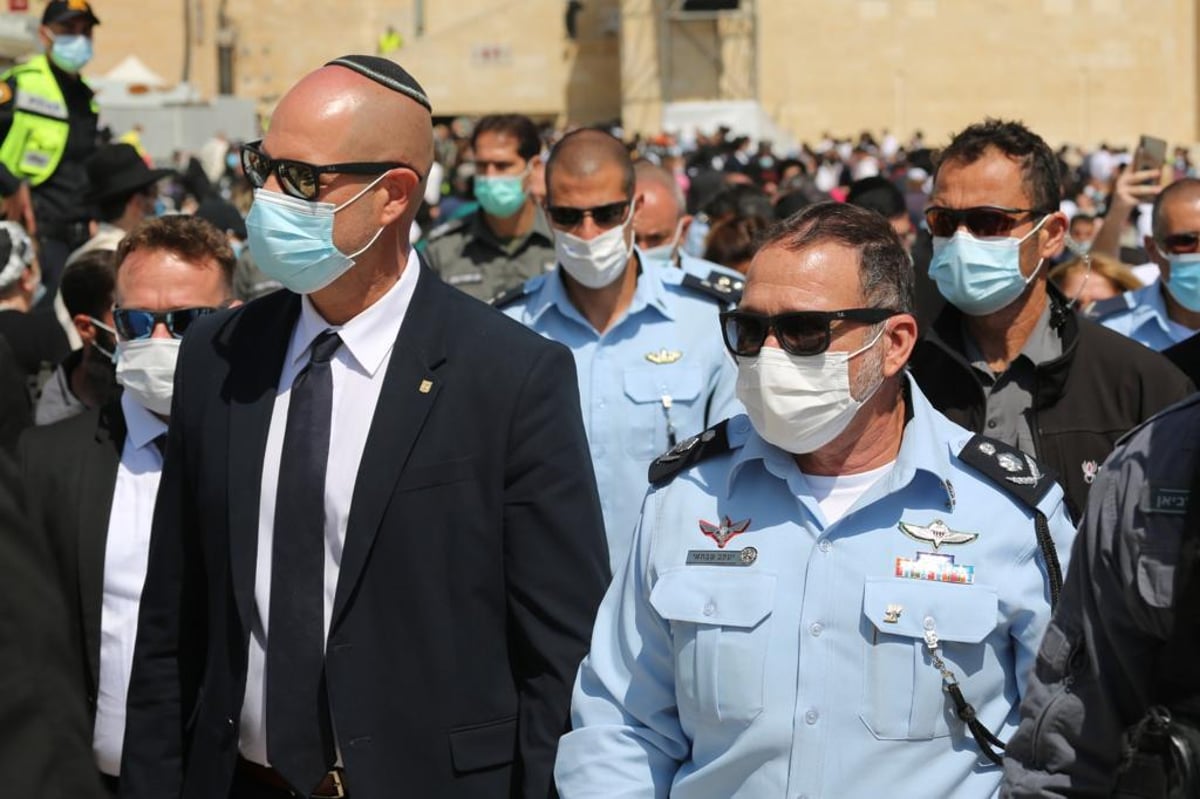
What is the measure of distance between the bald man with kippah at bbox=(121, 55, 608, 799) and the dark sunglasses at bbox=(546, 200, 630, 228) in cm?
220

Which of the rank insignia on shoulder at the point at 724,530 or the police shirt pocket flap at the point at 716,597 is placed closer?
the police shirt pocket flap at the point at 716,597

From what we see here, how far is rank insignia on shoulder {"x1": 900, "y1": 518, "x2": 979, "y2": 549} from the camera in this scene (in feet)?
10.2

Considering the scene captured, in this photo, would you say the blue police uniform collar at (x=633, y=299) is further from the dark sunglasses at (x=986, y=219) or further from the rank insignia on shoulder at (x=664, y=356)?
the dark sunglasses at (x=986, y=219)

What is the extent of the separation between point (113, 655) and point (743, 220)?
4.85 meters

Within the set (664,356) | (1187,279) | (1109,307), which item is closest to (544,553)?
(664,356)

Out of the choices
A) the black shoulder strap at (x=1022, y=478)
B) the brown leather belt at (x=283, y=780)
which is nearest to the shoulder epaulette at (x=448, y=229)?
the brown leather belt at (x=283, y=780)

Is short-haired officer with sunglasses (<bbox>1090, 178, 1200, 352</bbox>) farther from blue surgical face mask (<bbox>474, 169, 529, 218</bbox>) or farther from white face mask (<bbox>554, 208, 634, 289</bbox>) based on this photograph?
blue surgical face mask (<bbox>474, 169, 529, 218</bbox>)

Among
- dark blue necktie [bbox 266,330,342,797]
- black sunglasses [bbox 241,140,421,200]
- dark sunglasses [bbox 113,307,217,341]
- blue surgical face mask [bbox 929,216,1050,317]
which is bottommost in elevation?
dark blue necktie [bbox 266,330,342,797]

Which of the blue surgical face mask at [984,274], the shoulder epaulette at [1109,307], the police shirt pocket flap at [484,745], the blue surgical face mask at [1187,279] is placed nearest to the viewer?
the police shirt pocket flap at [484,745]

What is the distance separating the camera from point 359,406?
3.44 m

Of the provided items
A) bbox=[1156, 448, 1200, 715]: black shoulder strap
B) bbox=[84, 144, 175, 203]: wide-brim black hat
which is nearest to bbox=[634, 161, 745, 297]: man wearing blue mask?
bbox=[84, 144, 175, 203]: wide-brim black hat

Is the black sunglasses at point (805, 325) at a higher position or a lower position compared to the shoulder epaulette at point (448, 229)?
lower

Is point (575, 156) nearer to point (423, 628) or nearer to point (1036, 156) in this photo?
point (1036, 156)

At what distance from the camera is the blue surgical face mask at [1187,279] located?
602 centimetres
